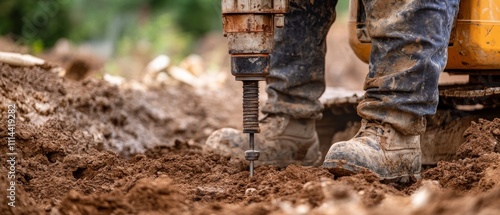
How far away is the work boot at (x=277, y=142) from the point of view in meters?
3.86

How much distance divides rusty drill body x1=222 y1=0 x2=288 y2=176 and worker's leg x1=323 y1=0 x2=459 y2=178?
39 cm

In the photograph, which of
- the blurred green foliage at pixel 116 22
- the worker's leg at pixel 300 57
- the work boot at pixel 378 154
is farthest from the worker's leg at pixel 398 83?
the blurred green foliage at pixel 116 22

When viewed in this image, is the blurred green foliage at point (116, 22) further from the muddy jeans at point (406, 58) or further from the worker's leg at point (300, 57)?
the muddy jeans at point (406, 58)

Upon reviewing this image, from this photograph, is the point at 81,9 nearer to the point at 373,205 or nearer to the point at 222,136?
the point at 222,136

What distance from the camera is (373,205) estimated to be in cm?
236

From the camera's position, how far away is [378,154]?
3189mm

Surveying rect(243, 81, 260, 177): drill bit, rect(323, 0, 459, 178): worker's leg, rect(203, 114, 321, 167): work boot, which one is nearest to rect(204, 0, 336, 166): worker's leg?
rect(203, 114, 321, 167): work boot

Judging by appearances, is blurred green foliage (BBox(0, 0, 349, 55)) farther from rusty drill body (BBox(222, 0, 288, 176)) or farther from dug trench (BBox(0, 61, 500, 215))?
rusty drill body (BBox(222, 0, 288, 176))

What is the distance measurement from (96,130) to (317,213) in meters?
2.74

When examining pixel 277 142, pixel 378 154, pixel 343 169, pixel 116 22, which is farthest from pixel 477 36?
pixel 116 22

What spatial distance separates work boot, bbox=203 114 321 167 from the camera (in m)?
3.86

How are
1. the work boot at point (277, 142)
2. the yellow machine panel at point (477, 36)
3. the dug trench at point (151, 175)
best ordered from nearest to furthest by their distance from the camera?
1. the dug trench at point (151, 175)
2. the yellow machine panel at point (477, 36)
3. the work boot at point (277, 142)

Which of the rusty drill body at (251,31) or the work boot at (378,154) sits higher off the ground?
the rusty drill body at (251,31)

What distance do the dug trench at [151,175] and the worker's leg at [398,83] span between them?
0.38ft
